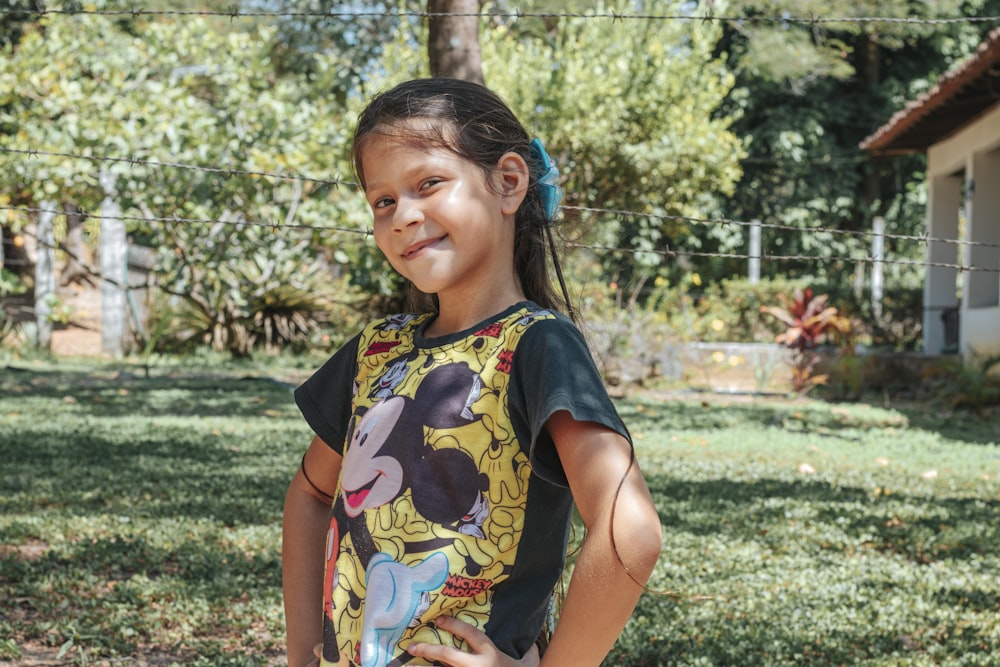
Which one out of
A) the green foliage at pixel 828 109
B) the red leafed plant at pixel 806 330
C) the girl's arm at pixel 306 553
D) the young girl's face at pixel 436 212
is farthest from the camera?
the green foliage at pixel 828 109

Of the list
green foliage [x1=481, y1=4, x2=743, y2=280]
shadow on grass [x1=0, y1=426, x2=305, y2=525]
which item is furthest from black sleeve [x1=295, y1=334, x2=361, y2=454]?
green foliage [x1=481, y1=4, x2=743, y2=280]

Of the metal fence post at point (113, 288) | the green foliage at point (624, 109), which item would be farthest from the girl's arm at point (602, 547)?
the metal fence post at point (113, 288)

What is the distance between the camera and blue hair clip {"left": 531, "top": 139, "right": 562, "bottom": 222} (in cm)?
164

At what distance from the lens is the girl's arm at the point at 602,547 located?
1.24 meters

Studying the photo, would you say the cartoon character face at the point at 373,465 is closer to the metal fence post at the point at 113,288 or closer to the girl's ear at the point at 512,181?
the girl's ear at the point at 512,181

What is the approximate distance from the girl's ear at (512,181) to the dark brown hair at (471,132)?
0.05ft

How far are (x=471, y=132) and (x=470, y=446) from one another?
44cm

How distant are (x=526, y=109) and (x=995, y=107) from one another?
549 centimetres

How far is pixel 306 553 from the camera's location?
1.68 meters

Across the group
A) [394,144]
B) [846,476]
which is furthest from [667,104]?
[394,144]

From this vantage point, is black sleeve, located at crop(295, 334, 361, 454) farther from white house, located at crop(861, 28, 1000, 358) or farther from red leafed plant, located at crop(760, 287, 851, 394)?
red leafed plant, located at crop(760, 287, 851, 394)

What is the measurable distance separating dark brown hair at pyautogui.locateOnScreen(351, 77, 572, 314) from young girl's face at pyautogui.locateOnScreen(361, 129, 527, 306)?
18 mm

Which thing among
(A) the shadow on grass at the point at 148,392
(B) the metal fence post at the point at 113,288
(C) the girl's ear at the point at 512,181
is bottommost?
(A) the shadow on grass at the point at 148,392

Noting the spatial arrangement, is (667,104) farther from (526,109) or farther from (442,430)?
(442,430)
